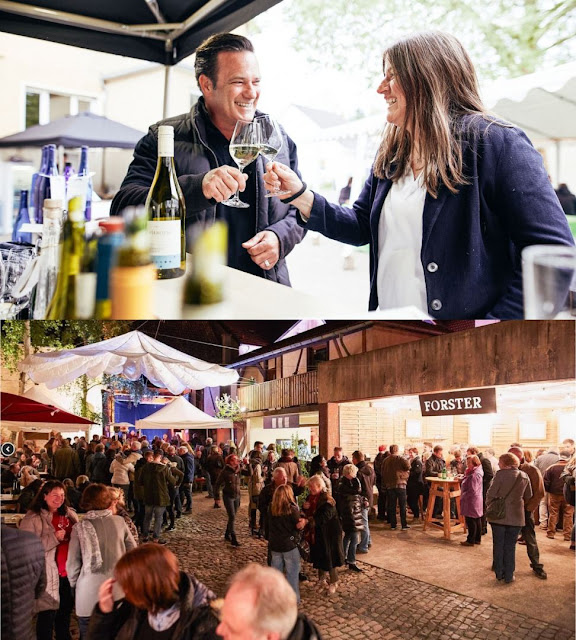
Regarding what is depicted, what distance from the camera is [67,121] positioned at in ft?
10.2

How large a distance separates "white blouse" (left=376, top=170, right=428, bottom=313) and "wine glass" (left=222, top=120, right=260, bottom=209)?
0.55 metres

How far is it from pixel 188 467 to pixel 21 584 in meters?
0.76

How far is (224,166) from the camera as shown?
9.65ft

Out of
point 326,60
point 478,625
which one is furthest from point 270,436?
point 326,60

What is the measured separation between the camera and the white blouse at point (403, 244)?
295 centimetres

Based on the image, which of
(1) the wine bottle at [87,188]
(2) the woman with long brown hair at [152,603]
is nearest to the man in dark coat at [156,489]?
(2) the woman with long brown hair at [152,603]

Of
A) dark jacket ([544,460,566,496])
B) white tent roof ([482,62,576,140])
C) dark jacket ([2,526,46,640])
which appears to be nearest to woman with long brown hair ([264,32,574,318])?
white tent roof ([482,62,576,140])

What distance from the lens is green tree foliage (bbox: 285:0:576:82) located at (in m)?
3.01

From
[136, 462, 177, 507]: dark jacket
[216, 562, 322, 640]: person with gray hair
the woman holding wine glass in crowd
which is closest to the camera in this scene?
[216, 562, 322, 640]: person with gray hair

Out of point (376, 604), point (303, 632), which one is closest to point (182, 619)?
point (303, 632)

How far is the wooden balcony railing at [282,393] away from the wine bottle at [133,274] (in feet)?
1.72

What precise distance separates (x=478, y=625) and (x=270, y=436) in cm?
105

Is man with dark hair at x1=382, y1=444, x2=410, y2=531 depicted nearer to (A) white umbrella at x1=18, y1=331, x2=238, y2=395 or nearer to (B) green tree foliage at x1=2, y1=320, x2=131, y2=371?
(A) white umbrella at x1=18, y1=331, x2=238, y2=395

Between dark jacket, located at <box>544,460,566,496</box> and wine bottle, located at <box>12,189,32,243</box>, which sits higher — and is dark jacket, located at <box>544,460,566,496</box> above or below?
below
